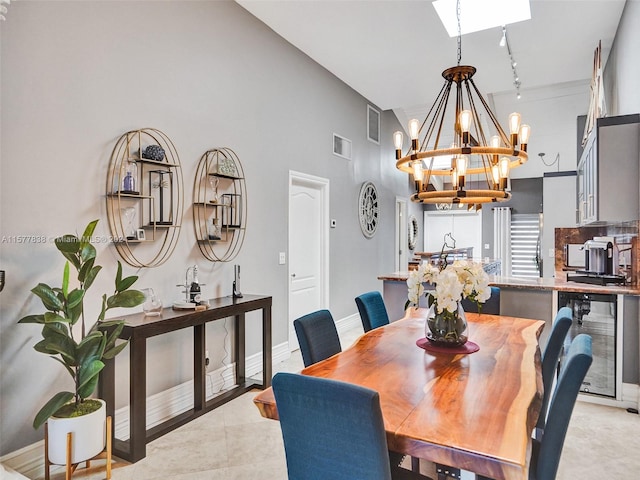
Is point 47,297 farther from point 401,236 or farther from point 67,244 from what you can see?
point 401,236

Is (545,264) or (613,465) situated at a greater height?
(545,264)

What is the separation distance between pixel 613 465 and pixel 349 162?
4.27 metres

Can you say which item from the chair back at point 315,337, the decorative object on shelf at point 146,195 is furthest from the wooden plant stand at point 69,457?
the chair back at point 315,337

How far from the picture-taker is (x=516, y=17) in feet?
12.1

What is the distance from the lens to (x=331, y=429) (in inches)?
49.3

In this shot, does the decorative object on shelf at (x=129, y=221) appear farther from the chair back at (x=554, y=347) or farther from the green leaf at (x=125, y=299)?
the chair back at (x=554, y=347)

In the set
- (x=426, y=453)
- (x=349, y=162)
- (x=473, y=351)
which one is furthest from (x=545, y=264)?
(x=426, y=453)

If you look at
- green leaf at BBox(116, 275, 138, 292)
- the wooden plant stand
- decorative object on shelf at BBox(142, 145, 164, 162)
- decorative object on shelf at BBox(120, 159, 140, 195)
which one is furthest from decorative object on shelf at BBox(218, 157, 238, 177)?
the wooden plant stand

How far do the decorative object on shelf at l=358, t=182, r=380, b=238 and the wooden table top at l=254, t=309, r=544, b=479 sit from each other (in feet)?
11.9

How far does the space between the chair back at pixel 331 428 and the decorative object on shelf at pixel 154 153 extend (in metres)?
2.06

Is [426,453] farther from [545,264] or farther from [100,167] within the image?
[545,264]

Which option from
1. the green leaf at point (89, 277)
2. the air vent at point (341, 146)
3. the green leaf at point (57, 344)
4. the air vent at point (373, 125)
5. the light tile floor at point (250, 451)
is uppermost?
the air vent at point (373, 125)

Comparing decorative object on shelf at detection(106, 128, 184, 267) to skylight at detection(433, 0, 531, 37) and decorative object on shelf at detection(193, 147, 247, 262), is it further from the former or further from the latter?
skylight at detection(433, 0, 531, 37)

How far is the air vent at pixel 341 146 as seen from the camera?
530 cm
